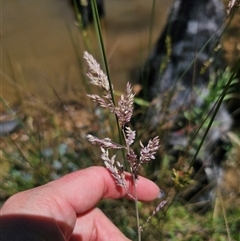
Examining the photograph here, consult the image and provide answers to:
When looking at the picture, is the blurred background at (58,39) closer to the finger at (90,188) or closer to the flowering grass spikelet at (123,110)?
the finger at (90,188)

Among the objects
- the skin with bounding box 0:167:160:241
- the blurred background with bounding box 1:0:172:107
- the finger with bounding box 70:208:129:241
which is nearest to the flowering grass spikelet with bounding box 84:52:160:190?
the skin with bounding box 0:167:160:241

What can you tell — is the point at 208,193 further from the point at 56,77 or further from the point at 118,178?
the point at 56,77

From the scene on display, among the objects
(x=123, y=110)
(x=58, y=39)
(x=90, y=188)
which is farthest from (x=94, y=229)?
(x=58, y=39)

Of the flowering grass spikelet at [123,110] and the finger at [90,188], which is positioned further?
Result: the finger at [90,188]

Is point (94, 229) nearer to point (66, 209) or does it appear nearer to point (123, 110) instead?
point (66, 209)

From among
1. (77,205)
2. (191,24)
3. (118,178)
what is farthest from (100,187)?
(191,24)

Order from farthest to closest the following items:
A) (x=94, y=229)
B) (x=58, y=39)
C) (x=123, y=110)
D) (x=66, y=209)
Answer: (x=58, y=39)
(x=94, y=229)
(x=66, y=209)
(x=123, y=110)

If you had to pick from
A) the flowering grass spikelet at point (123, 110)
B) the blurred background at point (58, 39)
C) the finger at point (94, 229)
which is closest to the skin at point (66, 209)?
the finger at point (94, 229)
